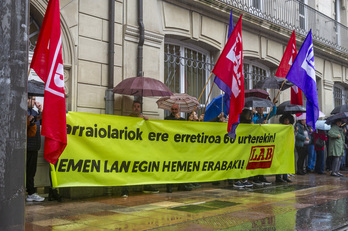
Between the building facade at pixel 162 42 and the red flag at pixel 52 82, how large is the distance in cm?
301

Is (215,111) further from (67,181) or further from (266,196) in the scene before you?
(67,181)

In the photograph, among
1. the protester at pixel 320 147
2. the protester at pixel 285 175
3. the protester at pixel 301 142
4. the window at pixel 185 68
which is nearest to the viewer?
the protester at pixel 285 175

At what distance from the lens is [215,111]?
10375mm

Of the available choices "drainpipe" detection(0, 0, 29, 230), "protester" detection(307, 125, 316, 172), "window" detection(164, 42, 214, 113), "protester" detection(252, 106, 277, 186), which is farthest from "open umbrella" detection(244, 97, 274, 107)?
"drainpipe" detection(0, 0, 29, 230)

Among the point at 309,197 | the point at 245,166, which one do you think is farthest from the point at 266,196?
the point at 245,166

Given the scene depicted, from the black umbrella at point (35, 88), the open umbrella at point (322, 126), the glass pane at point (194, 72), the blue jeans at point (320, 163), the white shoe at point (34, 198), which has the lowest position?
the white shoe at point (34, 198)

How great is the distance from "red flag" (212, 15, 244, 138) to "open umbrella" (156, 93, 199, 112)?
53.7 inches

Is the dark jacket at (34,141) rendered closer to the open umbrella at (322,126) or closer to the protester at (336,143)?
the protester at (336,143)

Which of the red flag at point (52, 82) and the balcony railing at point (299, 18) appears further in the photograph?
the balcony railing at point (299, 18)

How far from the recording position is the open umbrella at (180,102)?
31.1ft

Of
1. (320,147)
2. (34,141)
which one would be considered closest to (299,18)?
(320,147)

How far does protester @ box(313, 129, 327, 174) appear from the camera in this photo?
13734 mm

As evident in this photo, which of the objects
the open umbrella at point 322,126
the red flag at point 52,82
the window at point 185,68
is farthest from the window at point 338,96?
the red flag at point 52,82

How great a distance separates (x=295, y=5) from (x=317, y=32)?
1.98m
